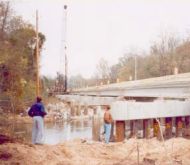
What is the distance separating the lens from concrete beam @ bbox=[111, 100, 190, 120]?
20344 mm

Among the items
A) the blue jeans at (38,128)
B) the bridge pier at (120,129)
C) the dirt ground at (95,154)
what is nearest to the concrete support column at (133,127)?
the bridge pier at (120,129)

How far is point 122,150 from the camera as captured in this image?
16.5 metres

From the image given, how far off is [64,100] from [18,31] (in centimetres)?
2037

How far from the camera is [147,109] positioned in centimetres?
2153

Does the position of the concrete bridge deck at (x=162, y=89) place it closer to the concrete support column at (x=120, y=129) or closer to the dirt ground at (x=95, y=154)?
the concrete support column at (x=120, y=129)

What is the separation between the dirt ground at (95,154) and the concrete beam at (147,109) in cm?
282

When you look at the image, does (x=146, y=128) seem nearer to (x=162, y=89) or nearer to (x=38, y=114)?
(x=38, y=114)

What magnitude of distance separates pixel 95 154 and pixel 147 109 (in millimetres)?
6584

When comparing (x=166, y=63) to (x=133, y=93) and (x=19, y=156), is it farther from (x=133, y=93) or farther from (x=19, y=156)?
(x=19, y=156)

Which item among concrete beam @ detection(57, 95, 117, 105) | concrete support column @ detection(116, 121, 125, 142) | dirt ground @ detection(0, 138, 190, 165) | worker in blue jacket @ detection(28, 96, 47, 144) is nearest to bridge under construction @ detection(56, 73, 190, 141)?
concrete support column @ detection(116, 121, 125, 142)

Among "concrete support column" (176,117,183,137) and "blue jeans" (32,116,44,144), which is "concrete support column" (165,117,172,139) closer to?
"concrete support column" (176,117,183,137)

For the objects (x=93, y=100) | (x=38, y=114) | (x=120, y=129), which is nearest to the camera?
(x=38, y=114)

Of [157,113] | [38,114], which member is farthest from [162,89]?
[38,114]

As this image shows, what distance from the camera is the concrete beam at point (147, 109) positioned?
2034cm
